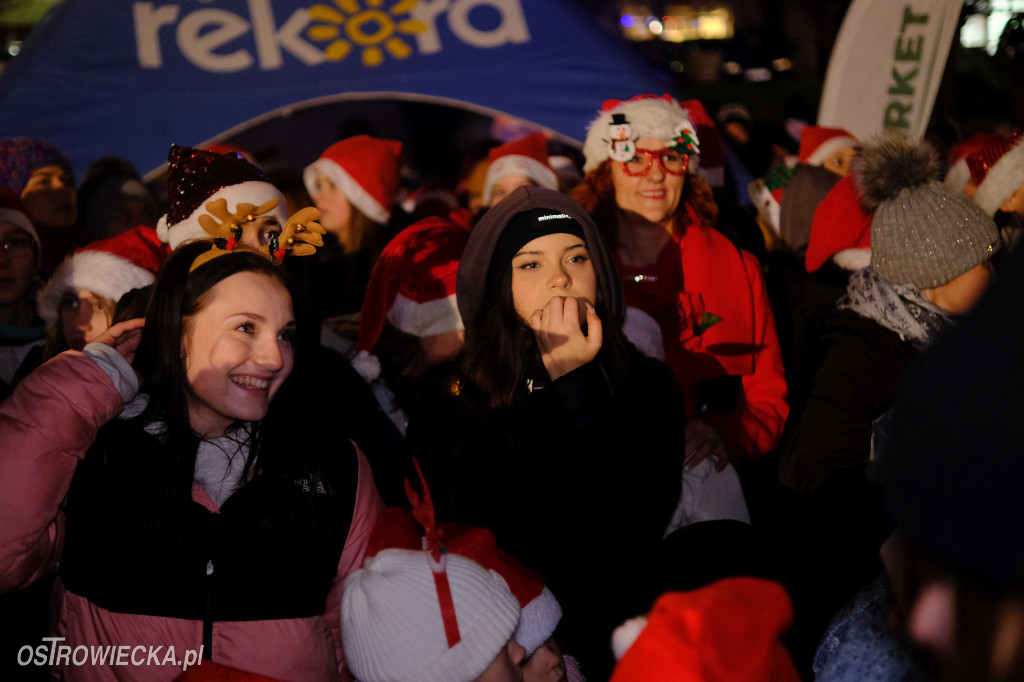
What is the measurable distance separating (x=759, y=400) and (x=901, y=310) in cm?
63

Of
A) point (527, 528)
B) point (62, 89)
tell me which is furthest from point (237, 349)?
point (62, 89)

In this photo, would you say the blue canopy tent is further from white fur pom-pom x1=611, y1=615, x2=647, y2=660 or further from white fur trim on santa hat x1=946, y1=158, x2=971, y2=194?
white fur pom-pom x1=611, y1=615, x2=647, y2=660

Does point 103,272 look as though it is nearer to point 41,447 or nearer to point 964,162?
point 41,447

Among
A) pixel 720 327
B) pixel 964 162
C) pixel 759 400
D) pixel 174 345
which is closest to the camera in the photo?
pixel 174 345

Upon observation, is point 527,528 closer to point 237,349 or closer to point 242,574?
point 242,574

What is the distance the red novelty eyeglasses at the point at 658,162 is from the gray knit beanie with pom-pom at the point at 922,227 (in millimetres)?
930

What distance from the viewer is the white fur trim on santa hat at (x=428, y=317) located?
350cm

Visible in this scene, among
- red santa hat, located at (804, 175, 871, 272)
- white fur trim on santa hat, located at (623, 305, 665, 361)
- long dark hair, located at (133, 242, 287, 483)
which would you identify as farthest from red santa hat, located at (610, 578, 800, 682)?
red santa hat, located at (804, 175, 871, 272)

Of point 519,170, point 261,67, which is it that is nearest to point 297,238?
point 519,170

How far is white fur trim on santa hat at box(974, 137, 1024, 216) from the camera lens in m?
3.91

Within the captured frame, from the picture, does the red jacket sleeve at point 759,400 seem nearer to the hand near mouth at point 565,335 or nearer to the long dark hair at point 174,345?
the hand near mouth at point 565,335

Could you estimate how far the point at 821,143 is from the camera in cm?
581

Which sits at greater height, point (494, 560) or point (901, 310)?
point (901, 310)

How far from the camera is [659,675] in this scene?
4.27 ft
